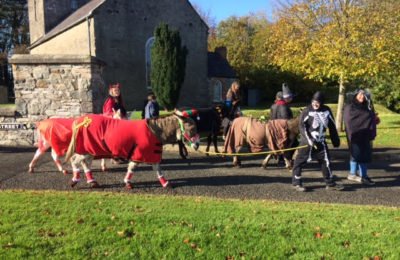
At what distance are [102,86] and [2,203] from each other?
21.1 feet

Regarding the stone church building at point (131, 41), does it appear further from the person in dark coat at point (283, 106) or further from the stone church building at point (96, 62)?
the person in dark coat at point (283, 106)

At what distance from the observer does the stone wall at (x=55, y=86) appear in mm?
11523

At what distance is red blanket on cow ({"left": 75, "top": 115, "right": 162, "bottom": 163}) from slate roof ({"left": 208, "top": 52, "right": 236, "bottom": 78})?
1154 inches

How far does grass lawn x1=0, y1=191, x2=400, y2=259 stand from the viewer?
4656 millimetres

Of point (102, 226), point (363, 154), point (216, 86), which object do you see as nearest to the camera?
point (102, 226)

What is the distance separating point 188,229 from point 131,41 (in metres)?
25.9

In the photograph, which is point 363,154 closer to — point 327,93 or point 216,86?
point 216,86

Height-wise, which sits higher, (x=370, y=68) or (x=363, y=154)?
(x=370, y=68)

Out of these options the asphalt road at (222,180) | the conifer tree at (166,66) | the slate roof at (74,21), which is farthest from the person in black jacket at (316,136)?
the slate roof at (74,21)

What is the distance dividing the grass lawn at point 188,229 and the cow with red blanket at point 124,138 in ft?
3.60

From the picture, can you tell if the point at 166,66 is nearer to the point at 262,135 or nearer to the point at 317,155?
the point at 262,135

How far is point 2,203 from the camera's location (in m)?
6.26

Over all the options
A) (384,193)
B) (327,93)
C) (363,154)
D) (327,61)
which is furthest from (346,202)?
(327,93)

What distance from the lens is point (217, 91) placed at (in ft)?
125
